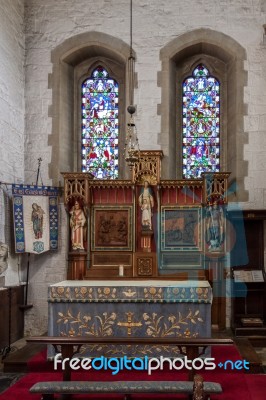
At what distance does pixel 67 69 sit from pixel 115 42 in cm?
118

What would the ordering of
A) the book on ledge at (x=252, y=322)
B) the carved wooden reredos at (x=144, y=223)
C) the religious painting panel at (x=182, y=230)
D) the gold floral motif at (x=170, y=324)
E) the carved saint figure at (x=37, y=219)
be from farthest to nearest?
the carved saint figure at (x=37, y=219) < the religious painting panel at (x=182, y=230) < the carved wooden reredos at (x=144, y=223) < the book on ledge at (x=252, y=322) < the gold floral motif at (x=170, y=324)

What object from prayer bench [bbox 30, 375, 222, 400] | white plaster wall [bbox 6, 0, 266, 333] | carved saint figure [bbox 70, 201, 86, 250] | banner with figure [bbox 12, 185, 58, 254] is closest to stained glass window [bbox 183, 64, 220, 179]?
white plaster wall [bbox 6, 0, 266, 333]

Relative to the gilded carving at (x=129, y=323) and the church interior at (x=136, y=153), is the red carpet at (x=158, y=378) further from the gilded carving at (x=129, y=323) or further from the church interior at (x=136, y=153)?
the church interior at (x=136, y=153)

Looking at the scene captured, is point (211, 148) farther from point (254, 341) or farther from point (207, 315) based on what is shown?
point (207, 315)

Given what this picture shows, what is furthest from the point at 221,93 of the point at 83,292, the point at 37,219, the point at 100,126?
the point at 83,292

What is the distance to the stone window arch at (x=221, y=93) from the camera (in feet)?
33.3

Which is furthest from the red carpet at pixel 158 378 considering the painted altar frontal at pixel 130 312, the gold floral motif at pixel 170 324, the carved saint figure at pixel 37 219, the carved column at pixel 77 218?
the carved saint figure at pixel 37 219

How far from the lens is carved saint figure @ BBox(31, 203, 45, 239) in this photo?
383 inches

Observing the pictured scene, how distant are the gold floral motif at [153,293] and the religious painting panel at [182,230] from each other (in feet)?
9.76

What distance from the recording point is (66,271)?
10094 mm

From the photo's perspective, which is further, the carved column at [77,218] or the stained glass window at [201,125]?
the stained glass window at [201,125]

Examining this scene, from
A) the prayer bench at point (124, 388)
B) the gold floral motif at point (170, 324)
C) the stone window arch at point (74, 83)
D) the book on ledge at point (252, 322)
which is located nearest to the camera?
the prayer bench at point (124, 388)

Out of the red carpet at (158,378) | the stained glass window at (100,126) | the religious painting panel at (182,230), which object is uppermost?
the stained glass window at (100,126)

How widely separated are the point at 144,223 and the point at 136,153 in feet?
4.58
